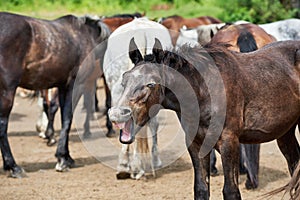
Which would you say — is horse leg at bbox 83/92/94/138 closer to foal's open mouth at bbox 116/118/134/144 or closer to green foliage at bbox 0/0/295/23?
foal's open mouth at bbox 116/118/134/144

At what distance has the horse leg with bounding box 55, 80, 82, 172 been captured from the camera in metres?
7.96

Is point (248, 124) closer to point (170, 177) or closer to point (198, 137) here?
point (198, 137)

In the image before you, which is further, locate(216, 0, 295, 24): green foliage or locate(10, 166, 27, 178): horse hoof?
locate(216, 0, 295, 24): green foliage

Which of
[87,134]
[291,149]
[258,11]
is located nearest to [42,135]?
[87,134]

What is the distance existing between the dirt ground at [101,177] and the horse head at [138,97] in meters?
2.18

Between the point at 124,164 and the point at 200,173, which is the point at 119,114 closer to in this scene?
the point at 200,173

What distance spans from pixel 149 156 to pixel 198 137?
8.84 ft

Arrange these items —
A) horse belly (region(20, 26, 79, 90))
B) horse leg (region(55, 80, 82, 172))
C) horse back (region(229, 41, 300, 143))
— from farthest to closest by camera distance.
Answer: horse leg (region(55, 80, 82, 172))
horse belly (region(20, 26, 79, 90))
horse back (region(229, 41, 300, 143))

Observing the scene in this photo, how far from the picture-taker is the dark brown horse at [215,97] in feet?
14.8

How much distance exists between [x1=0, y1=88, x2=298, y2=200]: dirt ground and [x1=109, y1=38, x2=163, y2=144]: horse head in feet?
7.16

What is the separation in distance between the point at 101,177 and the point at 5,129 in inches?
50.0

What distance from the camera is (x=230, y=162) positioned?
4.75m

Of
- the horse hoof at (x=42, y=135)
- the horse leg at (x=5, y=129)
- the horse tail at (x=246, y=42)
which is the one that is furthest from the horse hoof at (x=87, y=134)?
the horse tail at (x=246, y=42)

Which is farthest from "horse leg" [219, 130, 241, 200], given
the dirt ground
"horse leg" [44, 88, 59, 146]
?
"horse leg" [44, 88, 59, 146]
